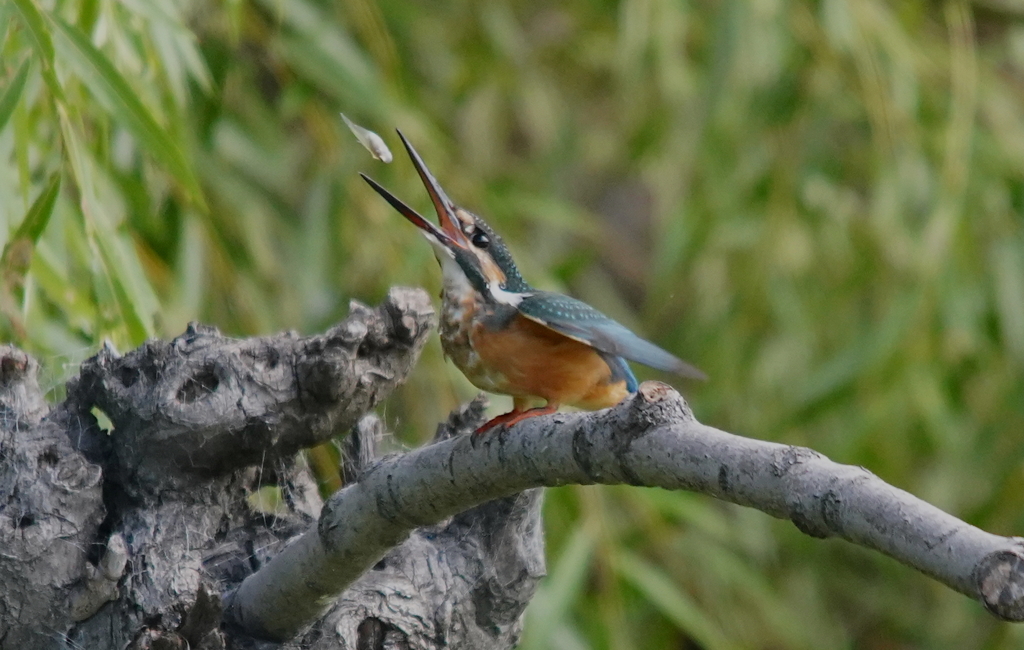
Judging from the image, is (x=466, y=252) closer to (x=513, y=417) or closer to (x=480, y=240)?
(x=480, y=240)

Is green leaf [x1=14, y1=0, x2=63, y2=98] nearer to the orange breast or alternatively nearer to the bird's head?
the bird's head

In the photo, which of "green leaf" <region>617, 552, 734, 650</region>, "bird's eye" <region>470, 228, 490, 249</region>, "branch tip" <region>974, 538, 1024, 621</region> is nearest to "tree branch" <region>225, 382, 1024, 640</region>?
"branch tip" <region>974, 538, 1024, 621</region>

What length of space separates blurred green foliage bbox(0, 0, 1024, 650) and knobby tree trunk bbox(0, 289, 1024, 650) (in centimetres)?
36

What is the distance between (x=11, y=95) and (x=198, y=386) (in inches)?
19.9

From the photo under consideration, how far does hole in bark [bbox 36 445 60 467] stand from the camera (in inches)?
57.4

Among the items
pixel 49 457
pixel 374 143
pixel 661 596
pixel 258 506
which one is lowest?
pixel 661 596

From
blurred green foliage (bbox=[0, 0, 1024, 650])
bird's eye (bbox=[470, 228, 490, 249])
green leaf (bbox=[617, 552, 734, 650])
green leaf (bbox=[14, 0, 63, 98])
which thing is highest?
green leaf (bbox=[14, 0, 63, 98])

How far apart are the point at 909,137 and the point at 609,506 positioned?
4.02 ft

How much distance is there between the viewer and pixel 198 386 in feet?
4.83

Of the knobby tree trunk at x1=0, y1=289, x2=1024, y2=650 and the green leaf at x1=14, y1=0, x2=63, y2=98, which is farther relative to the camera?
the green leaf at x1=14, y1=0, x2=63, y2=98

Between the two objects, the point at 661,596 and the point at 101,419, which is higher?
the point at 101,419

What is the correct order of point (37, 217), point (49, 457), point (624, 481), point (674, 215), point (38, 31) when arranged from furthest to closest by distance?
1. point (674, 215)
2. point (37, 217)
3. point (38, 31)
4. point (49, 457)
5. point (624, 481)

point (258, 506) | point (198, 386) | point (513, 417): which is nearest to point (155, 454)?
point (198, 386)

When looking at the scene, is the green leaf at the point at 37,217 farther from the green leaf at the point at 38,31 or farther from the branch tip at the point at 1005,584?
the branch tip at the point at 1005,584
